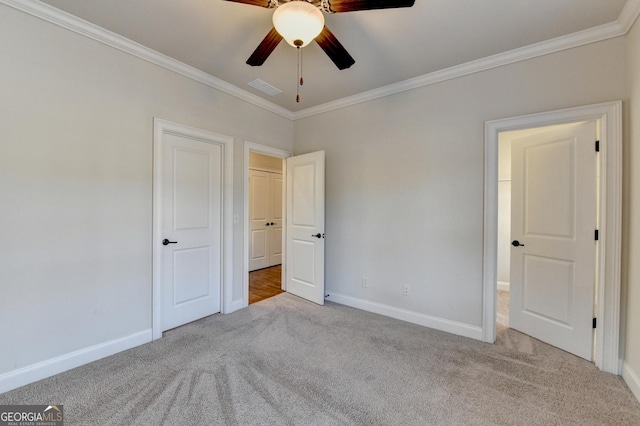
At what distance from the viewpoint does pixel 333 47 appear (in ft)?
5.97

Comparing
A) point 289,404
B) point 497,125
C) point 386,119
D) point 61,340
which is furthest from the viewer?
point 386,119

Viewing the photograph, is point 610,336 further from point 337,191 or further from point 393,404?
point 337,191

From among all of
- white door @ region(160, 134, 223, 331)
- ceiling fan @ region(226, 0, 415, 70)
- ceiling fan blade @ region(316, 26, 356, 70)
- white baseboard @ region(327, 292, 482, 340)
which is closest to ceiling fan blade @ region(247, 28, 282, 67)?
ceiling fan @ region(226, 0, 415, 70)

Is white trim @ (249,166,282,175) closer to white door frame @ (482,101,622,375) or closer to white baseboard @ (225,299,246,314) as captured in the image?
white baseboard @ (225,299,246,314)

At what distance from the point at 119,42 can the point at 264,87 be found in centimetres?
138

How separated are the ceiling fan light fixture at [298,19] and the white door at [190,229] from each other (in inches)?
69.9

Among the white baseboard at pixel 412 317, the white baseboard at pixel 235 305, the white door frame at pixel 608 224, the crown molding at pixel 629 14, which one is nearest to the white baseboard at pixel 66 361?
the white baseboard at pixel 235 305

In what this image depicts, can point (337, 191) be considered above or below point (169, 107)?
below

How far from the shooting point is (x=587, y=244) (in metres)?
2.26

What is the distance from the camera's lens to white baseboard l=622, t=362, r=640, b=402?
178 cm

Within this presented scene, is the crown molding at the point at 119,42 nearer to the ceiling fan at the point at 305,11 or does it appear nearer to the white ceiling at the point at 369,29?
the white ceiling at the point at 369,29

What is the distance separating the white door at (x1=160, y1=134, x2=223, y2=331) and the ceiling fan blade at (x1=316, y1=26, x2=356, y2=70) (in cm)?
179

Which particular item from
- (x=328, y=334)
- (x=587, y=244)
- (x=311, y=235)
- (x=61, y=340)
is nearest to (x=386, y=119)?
(x=311, y=235)

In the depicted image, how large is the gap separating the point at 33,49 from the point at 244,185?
78.4 inches
